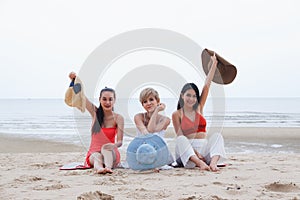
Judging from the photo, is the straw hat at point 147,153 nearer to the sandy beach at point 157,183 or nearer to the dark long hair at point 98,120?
the sandy beach at point 157,183

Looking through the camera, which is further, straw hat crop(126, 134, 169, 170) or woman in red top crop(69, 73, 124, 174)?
woman in red top crop(69, 73, 124, 174)

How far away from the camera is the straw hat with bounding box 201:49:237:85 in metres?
4.37

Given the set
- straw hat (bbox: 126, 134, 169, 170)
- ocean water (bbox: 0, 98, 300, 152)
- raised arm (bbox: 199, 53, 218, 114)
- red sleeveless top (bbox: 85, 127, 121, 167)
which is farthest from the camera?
ocean water (bbox: 0, 98, 300, 152)

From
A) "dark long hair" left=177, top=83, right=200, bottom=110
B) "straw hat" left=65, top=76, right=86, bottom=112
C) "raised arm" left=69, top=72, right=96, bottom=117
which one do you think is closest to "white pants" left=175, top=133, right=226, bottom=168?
"dark long hair" left=177, top=83, right=200, bottom=110

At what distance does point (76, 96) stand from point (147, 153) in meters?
1.14

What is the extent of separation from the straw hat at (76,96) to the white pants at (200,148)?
1.27 m

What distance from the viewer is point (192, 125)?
4242 mm

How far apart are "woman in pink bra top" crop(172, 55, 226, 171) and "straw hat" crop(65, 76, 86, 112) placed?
1171 millimetres

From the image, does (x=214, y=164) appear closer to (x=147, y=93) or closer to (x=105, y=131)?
(x=147, y=93)

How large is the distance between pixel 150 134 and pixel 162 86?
0.63m

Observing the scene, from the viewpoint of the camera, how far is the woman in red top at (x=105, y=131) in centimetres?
409

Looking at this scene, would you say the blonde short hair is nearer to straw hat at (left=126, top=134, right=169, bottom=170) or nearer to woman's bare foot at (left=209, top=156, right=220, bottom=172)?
straw hat at (left=126, top=134, right=169, bottom=170)

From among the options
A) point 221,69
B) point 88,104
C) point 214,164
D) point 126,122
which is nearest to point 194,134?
point 214,164

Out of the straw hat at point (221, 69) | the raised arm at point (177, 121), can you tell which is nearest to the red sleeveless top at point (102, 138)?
the raised arm at point (177, 121)
